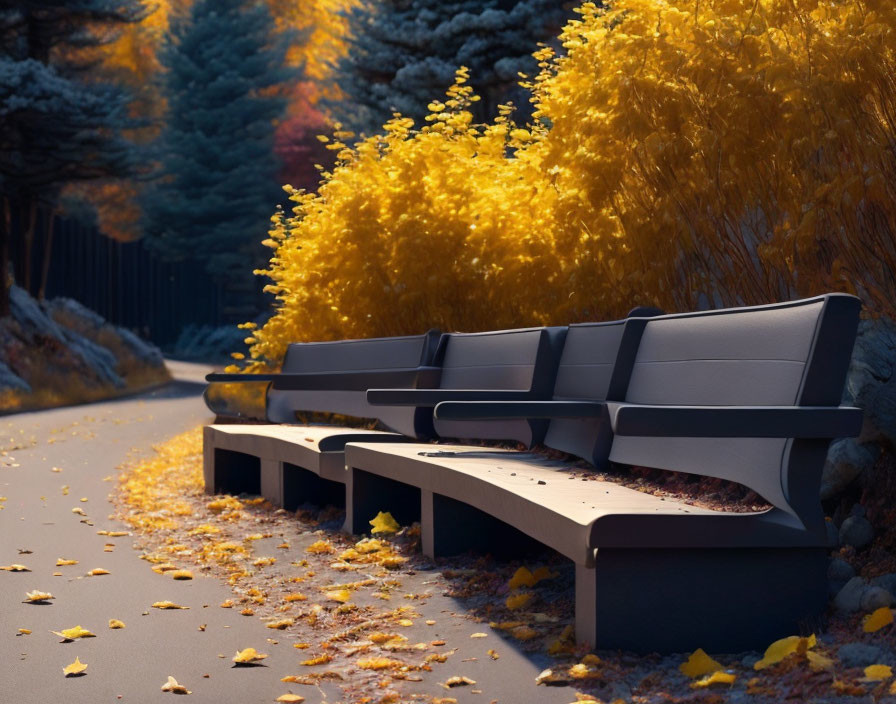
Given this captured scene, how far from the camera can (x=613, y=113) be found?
626 centimetres

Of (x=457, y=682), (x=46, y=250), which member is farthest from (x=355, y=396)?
(x=46, y=250)

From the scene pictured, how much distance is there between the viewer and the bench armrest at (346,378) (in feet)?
24.0

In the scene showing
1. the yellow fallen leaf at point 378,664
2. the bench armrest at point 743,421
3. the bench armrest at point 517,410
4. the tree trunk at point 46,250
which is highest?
the tree trunk at point 46,250

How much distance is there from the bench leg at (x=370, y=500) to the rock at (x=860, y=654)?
332cm

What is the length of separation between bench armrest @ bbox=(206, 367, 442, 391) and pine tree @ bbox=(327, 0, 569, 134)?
12400mm

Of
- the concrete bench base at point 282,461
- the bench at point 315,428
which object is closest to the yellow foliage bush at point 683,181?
the bench at point 315,428

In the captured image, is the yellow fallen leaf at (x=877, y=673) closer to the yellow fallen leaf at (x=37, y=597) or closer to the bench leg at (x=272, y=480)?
the yellow fallen leaf at (x=37, y=597)

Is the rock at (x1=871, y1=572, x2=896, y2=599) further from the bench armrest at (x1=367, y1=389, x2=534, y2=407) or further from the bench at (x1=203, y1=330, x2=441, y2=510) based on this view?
the bench at (x1=203, y1=330, x2=441, y2=510)

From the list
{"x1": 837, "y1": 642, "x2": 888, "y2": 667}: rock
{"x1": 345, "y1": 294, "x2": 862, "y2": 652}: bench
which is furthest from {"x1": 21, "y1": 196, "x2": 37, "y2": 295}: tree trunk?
{"x1": 837, "y1": 642, "x2": 888, "y2": 667}: rock

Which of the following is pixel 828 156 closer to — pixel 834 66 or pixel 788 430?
pixel 834 66

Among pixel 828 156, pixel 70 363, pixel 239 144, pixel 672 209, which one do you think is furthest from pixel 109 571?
pixel 239 144

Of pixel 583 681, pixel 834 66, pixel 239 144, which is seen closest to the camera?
pixel 583 681

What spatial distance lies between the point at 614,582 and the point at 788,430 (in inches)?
27.4

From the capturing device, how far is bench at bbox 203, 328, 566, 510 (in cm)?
614
